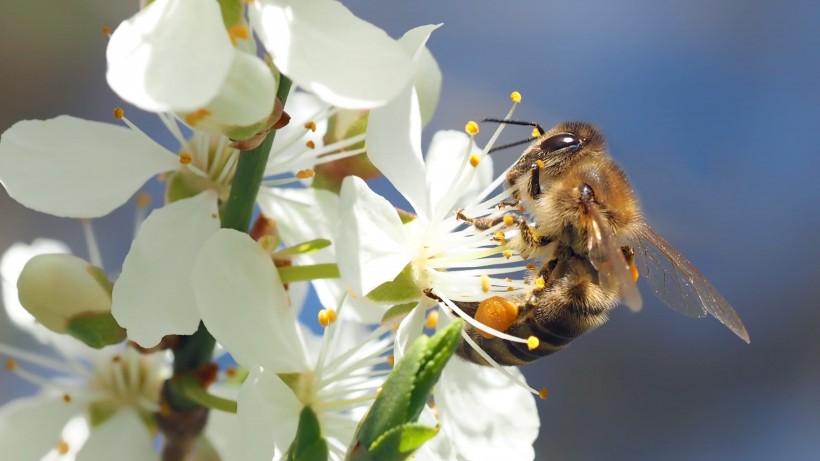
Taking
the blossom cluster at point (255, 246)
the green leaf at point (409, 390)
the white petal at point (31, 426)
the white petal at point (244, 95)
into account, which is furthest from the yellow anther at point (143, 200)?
the green leaf at point (409, 390)

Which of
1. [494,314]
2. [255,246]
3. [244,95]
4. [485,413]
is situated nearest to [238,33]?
[244,95]

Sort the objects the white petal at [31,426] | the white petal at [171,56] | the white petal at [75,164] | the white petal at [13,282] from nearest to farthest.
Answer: the white petal at [171,56] < the white petal at [75,164] < the white petal at [31,426] < the white petal at [13,282]

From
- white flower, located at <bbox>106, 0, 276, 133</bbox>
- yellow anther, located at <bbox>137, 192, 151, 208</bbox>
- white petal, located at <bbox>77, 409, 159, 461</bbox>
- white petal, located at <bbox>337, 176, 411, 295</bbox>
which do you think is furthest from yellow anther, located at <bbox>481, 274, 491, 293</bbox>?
yellow anther, located at <bbox>137, 192, 151, 208</bbox>

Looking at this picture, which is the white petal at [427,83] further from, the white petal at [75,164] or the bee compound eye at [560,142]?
the white petal at [75,164]

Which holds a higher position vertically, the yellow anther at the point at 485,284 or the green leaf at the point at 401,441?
the green leaf at the point at 401,441

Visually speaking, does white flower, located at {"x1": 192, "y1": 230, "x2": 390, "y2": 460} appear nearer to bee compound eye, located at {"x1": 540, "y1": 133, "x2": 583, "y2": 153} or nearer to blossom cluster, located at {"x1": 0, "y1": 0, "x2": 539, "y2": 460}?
blossom cluster, located at {"x1": 0, "y1": 0, "x2": 539, "y2": 460}

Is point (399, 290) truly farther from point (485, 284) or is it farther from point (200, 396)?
point (200, 396)
